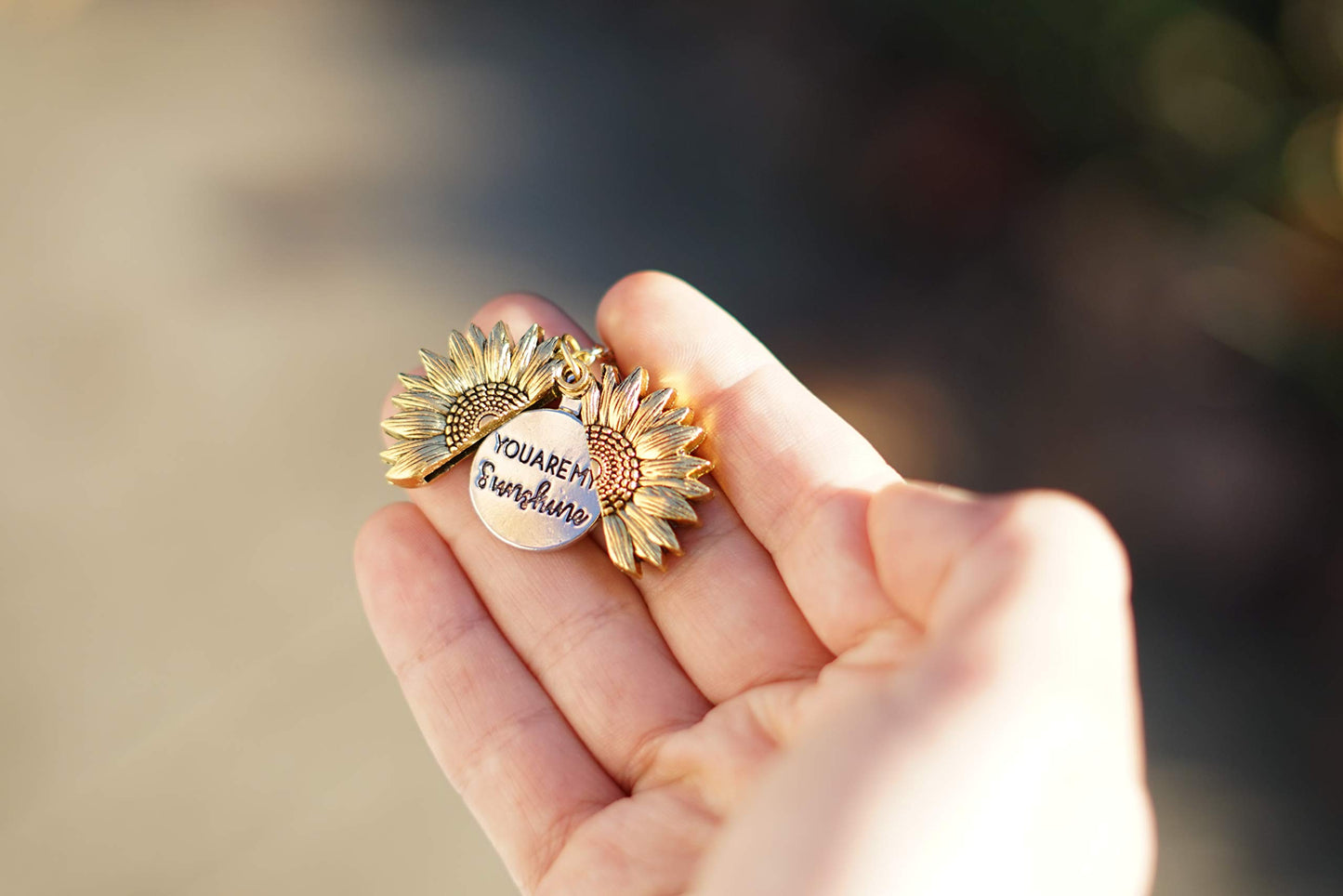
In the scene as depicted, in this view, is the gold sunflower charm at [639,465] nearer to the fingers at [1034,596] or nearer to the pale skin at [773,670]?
the pale skin at [773,670]

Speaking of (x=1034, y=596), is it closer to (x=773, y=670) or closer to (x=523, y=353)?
(x=773, y=670)

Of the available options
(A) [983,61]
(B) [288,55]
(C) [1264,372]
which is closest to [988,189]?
(A) [983,61]

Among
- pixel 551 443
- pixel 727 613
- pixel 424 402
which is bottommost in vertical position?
pixel 727 613

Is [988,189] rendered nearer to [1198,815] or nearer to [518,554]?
[1198,815]

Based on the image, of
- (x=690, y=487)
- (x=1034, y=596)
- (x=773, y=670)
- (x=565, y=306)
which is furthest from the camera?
(x=565, y=306)

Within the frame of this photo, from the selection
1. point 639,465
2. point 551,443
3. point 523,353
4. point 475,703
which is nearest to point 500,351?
point 523,353

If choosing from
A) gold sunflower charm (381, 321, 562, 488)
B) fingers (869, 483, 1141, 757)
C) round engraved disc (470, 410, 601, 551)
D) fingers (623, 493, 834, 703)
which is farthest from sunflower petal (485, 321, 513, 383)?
fingers (869, 483, 1141, 757)

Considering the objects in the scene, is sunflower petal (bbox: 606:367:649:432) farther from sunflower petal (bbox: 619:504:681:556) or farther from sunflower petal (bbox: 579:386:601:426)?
sunflower petal (bbox: 619:504:681:556)
